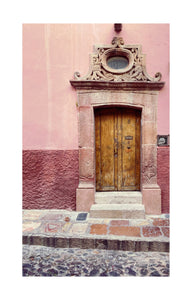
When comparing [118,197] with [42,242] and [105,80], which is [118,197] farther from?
[105,80]

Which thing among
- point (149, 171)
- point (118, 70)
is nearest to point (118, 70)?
point (118, 70)

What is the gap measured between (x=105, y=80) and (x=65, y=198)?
2.66 meters

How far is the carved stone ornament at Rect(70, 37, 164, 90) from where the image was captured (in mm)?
3844

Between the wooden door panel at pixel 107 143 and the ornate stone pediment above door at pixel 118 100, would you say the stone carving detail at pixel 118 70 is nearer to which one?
the ornate stone pediment above door at pixel 118 100

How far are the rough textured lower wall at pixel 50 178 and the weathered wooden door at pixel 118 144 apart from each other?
2.11 feet

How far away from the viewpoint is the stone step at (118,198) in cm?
396

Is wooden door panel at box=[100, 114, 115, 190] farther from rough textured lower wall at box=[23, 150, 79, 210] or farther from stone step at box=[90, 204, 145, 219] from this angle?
stone step at box=[90, 204, 145, 219]

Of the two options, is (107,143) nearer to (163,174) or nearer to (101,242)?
(163,174)

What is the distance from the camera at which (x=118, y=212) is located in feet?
12.2

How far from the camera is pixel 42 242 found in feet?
9.87

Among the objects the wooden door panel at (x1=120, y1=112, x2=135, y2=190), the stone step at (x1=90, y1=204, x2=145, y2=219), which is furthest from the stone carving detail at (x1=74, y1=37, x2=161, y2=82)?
the stone step at (x1=90, y1=204, x2=145, y2=219)

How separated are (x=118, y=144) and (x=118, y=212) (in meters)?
1.45

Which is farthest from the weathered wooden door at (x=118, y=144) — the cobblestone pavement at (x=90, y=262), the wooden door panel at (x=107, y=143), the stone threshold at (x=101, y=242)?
the cobblestone pavement at (x=90, y=262)

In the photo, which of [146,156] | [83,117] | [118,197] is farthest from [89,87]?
[118,197]
